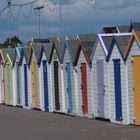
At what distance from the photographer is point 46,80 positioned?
27.9 meters

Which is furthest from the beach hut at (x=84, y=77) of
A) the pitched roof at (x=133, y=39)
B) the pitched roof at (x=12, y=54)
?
the pitched roof at (x=12, y=54)

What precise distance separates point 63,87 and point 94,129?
668 cm

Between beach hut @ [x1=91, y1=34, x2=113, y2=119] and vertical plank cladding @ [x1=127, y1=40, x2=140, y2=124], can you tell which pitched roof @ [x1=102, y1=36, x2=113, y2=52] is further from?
vertical plank cladding @ [x1=127, y1=40, x2=140, y2=124]

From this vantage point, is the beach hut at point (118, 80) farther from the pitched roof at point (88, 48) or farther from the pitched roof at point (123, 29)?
the pitched roof at point (123, 29)

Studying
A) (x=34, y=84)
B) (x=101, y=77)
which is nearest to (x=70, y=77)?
(x=101, y=77)

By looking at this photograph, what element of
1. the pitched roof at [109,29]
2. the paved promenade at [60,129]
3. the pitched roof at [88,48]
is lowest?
the paved promenade at [60,129]

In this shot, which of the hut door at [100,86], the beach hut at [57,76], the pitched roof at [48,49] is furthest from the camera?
the pitched roof at [48,49]

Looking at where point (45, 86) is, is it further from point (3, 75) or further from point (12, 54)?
point (3, 75)

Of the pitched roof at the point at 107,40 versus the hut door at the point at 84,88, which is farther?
the hut door at the point at 84,88

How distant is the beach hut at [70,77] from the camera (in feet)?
81.5

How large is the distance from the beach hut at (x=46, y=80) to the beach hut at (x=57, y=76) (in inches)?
17.6

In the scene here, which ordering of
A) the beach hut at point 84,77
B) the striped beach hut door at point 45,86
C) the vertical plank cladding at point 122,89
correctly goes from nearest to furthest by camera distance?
the vertical plank cladding at point 122,89
the beach hut at point 84,77
the striped beach hut door at point 45,86

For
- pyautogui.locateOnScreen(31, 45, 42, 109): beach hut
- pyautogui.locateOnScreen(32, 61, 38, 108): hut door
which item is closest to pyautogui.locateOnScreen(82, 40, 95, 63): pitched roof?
pyautogui.locateOnScreen(31, 45, 42, 109): beach hut

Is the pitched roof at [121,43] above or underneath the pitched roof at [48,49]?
above
